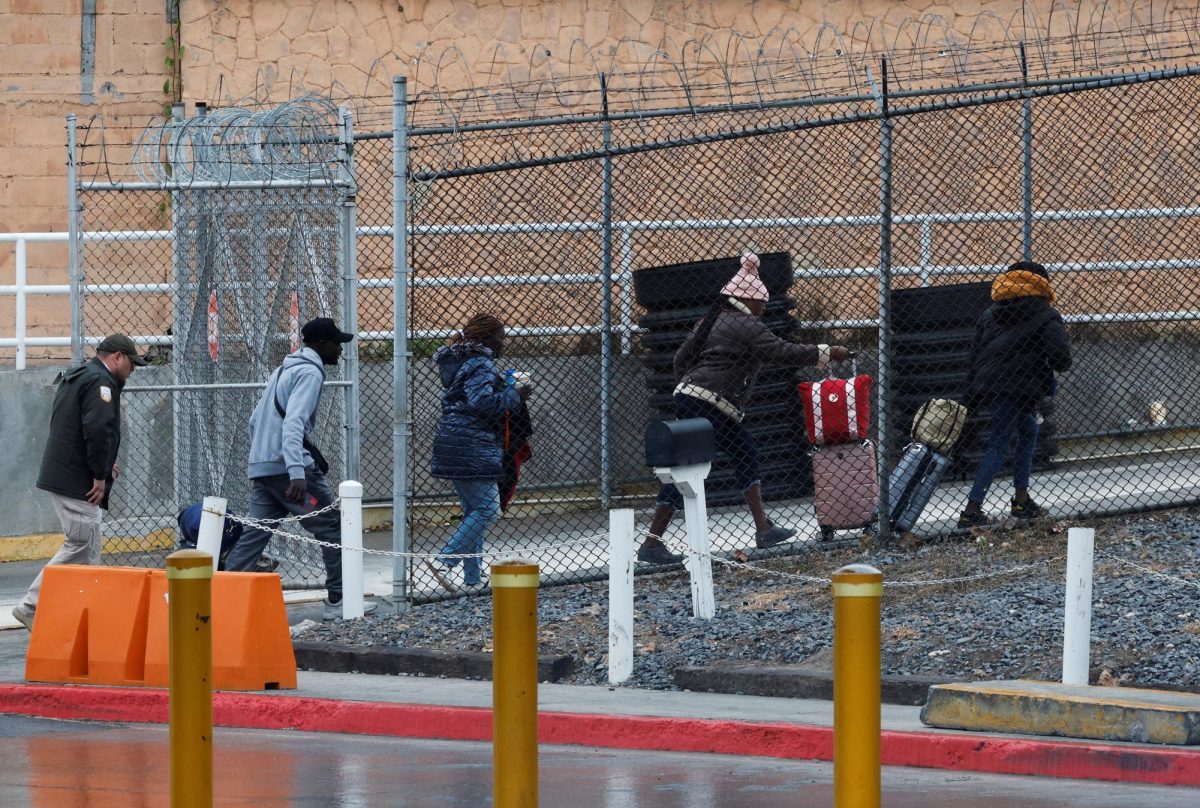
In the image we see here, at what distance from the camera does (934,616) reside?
33.9ft

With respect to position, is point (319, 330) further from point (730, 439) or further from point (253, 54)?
point (253, 54)

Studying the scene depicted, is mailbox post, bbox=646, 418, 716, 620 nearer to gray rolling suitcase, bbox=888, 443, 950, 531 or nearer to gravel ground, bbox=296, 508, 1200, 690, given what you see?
gravel ground, bbox=296, 508, 1200, 690

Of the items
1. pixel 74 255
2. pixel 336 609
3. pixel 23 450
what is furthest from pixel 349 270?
pixel 23 450

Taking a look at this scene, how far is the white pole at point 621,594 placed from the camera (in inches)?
387

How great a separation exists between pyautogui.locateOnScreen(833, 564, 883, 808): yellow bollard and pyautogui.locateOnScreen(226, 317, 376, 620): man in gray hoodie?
6.87 m

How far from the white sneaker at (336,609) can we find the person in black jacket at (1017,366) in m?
3.77

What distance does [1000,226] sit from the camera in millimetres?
17016

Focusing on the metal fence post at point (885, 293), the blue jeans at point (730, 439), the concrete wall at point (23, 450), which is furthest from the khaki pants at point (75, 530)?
the metal fence post at point (885, 293)

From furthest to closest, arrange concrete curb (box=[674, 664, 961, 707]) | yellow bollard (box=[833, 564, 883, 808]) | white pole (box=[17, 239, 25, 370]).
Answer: white pole (box=[17, 239, 25, 370]) < concrete curb (box=[674, 664, 961, 707]) < yellow bollard (box=[833, 564, 883, 808])

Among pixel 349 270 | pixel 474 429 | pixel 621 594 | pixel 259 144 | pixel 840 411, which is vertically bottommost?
pixel 621 594

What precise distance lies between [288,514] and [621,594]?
307cm

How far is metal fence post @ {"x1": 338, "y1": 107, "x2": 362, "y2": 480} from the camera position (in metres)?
12.5

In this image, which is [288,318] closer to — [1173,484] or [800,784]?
[1173,484]

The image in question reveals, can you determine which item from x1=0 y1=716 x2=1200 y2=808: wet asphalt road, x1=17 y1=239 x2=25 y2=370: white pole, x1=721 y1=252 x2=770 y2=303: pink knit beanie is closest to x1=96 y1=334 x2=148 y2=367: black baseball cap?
x1=0 y1=716 x2=1200 y2=808: wet asphalt road
